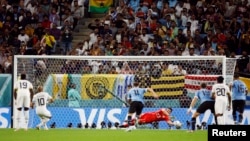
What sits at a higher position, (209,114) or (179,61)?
(179,61)

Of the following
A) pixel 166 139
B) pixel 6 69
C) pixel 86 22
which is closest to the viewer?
pixel 166 139

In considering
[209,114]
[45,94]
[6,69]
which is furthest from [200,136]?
[6,69]

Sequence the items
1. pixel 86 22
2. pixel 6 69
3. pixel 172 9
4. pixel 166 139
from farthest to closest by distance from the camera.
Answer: pixel 86 22 < pixel 172 9 < pixel 6 69 < pixel 166 139

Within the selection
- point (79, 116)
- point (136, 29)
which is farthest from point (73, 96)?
point (136, 29)

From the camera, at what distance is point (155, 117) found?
24.2 m

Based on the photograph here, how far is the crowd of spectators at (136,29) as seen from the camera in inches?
1091

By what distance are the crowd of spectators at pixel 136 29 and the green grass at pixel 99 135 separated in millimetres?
5290

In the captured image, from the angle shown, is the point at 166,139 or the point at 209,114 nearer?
the point at 166,139

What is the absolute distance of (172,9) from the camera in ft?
95.8

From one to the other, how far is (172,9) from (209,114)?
577 cm

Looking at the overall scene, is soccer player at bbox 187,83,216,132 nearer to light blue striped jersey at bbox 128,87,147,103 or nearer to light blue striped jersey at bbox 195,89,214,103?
light blue striped jersey at bbox 195,89,214,103

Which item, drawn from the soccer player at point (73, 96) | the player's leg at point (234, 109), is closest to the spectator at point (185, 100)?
the player's leg at point (234, 109)

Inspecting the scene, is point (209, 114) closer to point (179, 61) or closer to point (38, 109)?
point (179, 61)

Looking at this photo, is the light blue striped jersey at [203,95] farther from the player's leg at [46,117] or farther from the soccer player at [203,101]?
the player's leg at [46,117]
